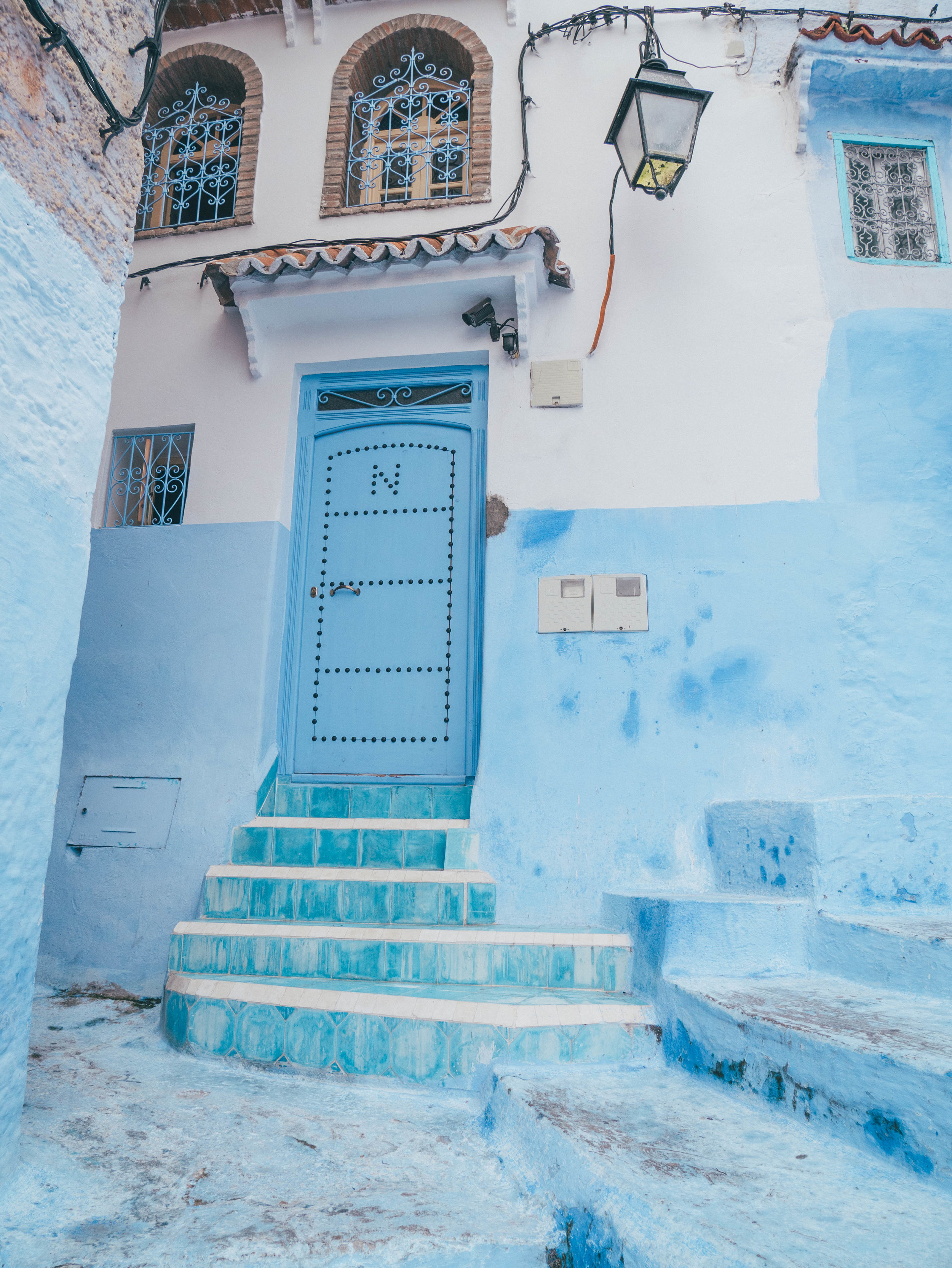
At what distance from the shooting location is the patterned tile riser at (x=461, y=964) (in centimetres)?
338

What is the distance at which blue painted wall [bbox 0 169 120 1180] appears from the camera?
85.0 inches

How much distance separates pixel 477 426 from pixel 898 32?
3.57 metres

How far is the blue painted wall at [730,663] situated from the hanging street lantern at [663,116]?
1.41 metres

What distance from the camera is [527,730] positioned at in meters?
4.36

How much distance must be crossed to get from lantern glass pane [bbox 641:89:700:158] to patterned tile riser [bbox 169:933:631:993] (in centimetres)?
403

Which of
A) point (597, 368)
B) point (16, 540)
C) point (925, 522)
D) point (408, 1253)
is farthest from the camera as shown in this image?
point (597, 368)

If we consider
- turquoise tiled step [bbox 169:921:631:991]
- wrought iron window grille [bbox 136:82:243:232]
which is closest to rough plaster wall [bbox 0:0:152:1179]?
turquoise tiled step [bbox 169:921:631:991]

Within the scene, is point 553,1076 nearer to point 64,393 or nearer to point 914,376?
point 64,393

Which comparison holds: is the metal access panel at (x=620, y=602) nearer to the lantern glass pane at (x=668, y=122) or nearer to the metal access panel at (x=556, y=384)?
the metal access panel at (x=556, y=384)

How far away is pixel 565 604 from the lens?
452 cm

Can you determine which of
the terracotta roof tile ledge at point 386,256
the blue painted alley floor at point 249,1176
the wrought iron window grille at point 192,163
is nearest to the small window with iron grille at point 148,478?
the terracotta roof tile ledge at point 386,256

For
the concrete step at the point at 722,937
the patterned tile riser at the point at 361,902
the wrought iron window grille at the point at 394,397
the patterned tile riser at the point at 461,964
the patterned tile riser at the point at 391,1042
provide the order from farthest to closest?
the wrought iron window grille at the point at 394,397
the patterned tile riser at the point at 361,902
the patterned tile riser at the point at 461,964
the concrete step at the point at 722,937
the patterned tile riser at the point at 391,1042

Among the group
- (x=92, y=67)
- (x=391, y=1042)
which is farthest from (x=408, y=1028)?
(x=92, y=67)

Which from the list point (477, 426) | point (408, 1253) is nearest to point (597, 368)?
point (477, 426)
